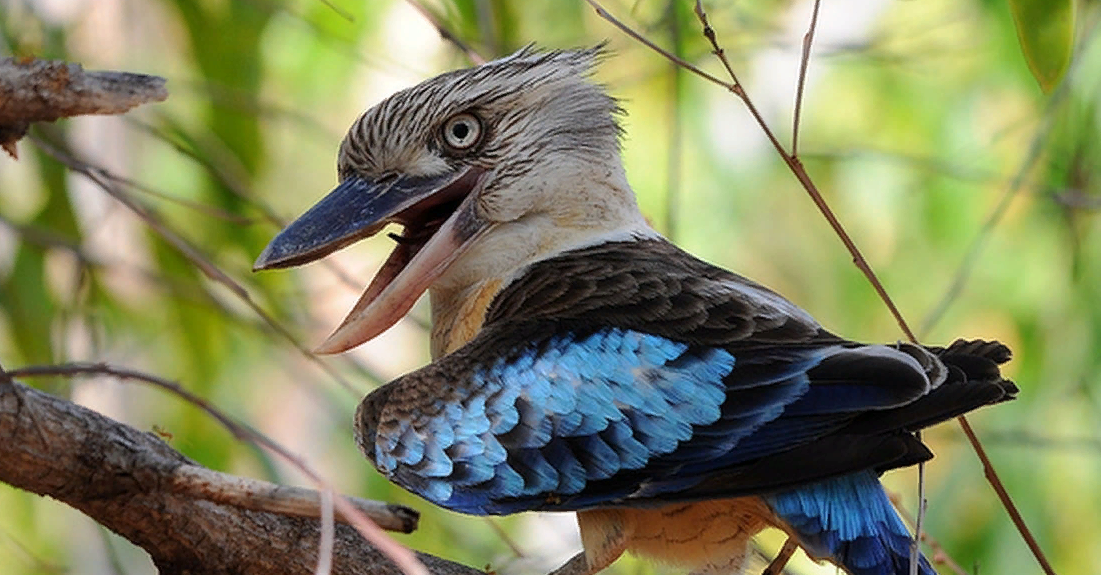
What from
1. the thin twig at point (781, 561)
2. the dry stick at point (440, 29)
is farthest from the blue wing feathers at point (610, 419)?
the dry stick at point (440, 29)

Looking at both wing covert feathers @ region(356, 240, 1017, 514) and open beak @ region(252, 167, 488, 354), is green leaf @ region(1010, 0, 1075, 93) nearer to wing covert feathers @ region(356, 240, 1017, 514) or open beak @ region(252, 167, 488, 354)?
wing covert feathers @ region(356, 240, 1017, 514)

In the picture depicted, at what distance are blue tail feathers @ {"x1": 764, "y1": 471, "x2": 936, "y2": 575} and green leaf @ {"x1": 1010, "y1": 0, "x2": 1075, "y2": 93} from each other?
0.70m

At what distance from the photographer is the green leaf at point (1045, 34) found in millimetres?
2281

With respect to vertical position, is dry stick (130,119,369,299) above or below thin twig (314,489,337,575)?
above

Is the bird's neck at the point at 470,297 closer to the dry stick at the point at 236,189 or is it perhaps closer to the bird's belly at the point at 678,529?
the dry stick at the point at 236,189

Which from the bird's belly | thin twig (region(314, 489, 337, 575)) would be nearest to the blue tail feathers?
the bird's belly

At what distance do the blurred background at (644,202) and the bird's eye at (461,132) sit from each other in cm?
19

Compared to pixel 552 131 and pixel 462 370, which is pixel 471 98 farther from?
pixel 462 370

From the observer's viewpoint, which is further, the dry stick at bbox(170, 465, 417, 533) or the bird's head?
the bird's head

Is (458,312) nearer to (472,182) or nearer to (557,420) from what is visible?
(472,182)

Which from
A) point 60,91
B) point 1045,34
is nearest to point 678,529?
point 1045,34

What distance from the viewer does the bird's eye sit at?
2.62 meters

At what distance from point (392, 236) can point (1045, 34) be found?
1129 millimetres

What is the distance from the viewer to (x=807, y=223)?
7.16 meters
